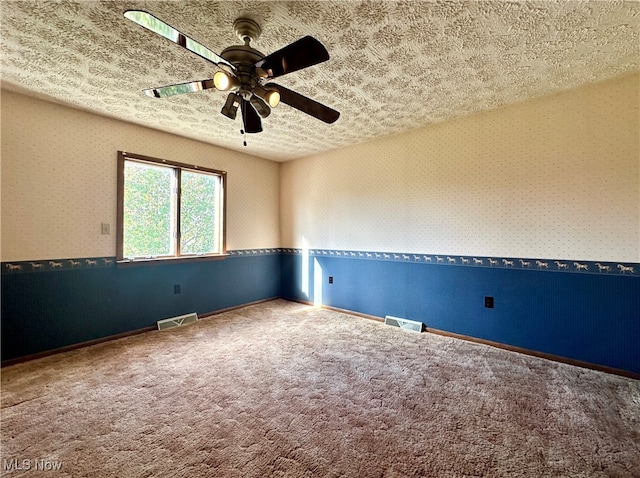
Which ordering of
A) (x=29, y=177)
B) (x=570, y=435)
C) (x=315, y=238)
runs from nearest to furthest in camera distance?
1. (x=570, y=435)
2. (x=29, y=177)
3. (x=315, y=238)

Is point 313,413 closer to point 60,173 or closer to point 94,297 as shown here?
Result: point 94,297

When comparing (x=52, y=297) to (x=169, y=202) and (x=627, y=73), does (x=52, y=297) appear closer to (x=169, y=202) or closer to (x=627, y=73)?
(x=169, y=202)

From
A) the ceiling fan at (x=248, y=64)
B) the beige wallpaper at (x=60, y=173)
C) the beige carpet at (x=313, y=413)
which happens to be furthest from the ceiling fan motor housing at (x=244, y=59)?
the beige wallpaper at (x=60, y=173)

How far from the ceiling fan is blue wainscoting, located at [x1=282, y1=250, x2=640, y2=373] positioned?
8.47ft

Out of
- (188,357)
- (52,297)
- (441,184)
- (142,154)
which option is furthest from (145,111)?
(441,184)

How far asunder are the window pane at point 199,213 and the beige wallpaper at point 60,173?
1.46 ft

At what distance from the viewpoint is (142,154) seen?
356 cm

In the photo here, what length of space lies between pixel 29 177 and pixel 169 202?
1.35 metres

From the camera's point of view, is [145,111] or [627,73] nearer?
[627,73]

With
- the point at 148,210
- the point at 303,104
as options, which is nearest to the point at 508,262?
the point at 303,104

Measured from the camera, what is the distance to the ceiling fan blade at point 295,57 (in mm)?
1458

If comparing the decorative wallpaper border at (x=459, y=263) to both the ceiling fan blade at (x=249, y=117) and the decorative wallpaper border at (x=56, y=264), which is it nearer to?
the decorative wallpaper border at (x=56, y=264)

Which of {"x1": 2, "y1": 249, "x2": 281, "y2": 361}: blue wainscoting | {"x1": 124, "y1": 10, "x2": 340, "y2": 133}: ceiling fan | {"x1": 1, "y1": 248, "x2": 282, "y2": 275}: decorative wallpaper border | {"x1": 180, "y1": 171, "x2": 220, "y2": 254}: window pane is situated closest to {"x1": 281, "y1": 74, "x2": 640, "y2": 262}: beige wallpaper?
{"x1": 180, "y1": 171, "x2": 220, "y2": 254}: window pane

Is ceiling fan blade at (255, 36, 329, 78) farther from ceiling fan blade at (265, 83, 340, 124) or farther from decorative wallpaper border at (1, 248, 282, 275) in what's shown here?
decorative wallpaper border at (1, 248, 282, 275)
